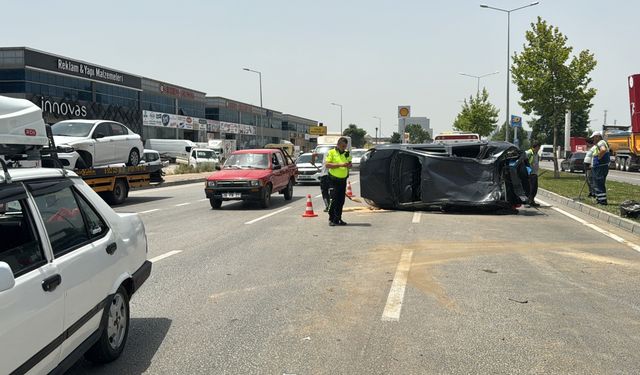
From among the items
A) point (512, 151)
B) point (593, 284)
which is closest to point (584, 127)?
point (512, 151)

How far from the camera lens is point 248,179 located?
1439cm

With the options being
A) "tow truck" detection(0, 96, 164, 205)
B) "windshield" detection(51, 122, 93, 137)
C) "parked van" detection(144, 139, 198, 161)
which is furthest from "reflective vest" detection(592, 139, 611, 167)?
"parked van" detection(144, 139, 198, 161)

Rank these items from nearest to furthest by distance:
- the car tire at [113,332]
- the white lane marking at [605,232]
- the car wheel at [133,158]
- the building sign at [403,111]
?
the car tire at [113,332] → the white lane marking at [605,232] → the car wheel at [133,158] → the building sign at [403,111]

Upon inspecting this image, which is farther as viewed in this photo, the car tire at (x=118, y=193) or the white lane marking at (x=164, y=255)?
the car tire at (x=118, y=193)

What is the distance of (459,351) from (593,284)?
116 inches

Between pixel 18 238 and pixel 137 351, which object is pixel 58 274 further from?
pixel 137 351

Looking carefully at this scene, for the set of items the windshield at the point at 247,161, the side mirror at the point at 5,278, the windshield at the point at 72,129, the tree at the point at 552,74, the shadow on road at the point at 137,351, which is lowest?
the shadow on road at the point at 137,351

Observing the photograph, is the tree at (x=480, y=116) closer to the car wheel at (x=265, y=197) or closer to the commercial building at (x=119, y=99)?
the commercial building at (x=119, y=99)

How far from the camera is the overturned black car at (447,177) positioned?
43.1ft

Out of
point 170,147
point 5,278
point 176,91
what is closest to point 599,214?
point 5,278

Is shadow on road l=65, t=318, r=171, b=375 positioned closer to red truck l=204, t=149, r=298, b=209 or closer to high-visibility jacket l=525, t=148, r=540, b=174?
red truck l=204, t=149, r=298, b=209

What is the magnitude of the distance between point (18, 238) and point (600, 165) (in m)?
13.8

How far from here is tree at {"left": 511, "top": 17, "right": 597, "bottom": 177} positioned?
84.3 feet

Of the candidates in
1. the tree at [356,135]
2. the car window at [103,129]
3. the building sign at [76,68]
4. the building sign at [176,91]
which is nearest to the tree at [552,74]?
the car window at [103,129]
